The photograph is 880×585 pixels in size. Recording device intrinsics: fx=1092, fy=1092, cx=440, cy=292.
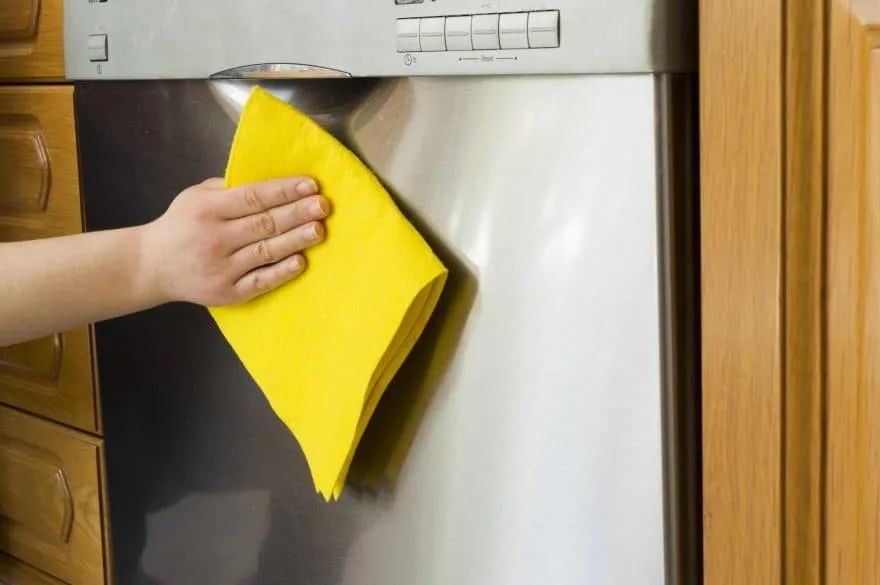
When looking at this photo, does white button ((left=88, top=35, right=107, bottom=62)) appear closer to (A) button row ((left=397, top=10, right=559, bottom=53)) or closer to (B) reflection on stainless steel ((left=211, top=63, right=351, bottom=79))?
(B) reflection on stainless steel ((left=211, top=63, right=351, bottom=79))

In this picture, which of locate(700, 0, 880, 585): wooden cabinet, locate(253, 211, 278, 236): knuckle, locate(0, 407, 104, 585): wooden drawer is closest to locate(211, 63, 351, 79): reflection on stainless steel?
locate(253, 211, 278, 236): knuckle

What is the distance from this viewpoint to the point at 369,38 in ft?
2.36

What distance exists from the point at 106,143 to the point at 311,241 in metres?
0.29

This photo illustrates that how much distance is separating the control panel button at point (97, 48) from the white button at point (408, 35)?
31 centimetres

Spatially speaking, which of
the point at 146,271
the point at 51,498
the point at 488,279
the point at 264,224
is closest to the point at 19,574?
the point at 51,498

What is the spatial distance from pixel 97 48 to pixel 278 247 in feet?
0.95

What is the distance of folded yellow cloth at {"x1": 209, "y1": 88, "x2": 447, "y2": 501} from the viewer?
0.69m

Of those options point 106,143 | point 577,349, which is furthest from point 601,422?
point 106,143

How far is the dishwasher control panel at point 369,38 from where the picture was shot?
2.02 feet

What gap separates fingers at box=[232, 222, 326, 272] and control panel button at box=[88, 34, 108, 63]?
25 centimetres

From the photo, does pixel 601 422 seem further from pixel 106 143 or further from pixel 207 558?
pixel 106 143

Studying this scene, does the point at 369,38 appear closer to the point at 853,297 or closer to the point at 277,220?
the point at 277,220

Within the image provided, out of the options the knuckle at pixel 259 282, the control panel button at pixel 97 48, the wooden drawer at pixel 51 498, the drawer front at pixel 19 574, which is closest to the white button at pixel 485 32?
the knuckle at pixel 259 282

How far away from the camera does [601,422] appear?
0.66m
